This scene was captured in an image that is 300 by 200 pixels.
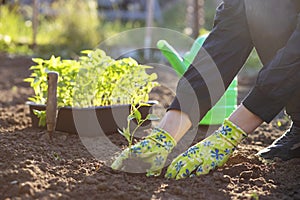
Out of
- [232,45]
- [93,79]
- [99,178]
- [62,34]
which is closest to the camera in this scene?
[99,178]

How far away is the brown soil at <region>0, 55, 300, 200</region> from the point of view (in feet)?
4.76

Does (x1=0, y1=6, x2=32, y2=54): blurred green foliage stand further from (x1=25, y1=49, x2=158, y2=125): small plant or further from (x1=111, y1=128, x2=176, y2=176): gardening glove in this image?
(x1=111, y1=128, x2=176, y2=176): gardening glove

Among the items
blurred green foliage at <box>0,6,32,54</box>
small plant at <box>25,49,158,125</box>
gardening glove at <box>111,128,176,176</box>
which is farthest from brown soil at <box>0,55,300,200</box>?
blurred green foliage at <box>0,6,32,54</box>

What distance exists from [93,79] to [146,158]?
0.65 meters

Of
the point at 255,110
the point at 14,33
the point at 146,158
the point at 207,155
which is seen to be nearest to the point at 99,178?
the point at 146,158

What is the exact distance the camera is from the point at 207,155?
167cm

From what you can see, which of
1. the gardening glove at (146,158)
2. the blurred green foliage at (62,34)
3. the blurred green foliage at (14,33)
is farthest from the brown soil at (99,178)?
the blurred green foliage at (14,33)

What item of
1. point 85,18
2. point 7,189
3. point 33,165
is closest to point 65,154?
point 33,165

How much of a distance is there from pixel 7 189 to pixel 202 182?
1.97ft

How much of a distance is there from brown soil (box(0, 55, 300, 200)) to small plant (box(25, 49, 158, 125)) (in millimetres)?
195

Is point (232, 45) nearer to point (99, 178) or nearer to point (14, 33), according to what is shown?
point (99, 178)

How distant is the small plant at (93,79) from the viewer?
86.6 inches

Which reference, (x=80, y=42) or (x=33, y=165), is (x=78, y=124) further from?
(x=80, y=42)

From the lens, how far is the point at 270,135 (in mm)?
2521
